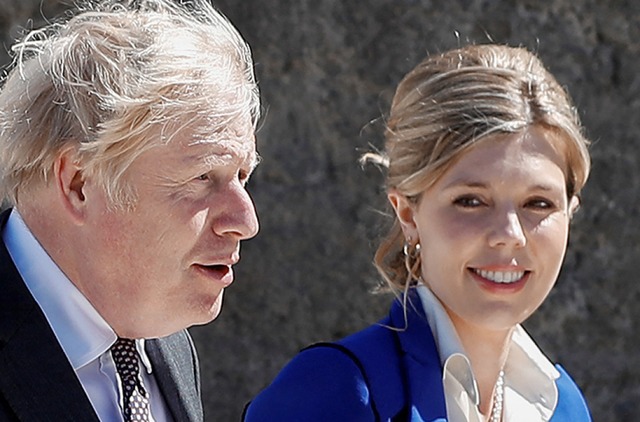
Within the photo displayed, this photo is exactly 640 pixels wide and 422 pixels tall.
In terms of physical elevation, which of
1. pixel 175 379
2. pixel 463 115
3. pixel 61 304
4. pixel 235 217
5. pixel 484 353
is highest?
pixel 463 115

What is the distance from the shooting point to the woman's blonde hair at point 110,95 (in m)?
1.84

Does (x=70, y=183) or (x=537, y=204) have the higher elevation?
(x=537, y=204)

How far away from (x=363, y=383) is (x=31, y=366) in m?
0.59

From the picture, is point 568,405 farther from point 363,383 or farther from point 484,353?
point 363,383

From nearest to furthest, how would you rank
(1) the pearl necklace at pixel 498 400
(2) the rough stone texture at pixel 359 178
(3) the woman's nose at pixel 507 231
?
(3) the woman's nose at pixel 507 231
(1) the pearl necklace at pixel 498 400
(2) the rough stone texture at pixel 359 178

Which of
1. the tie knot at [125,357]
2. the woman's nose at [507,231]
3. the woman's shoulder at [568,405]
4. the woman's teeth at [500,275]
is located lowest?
the tie knot at [125,357]

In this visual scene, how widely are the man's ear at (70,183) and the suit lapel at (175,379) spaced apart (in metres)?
0.34

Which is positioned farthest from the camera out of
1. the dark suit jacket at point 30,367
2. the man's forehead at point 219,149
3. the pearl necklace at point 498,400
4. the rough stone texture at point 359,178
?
the rough stone texture at point 359,178

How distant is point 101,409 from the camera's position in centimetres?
192

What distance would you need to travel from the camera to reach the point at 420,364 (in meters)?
2.22

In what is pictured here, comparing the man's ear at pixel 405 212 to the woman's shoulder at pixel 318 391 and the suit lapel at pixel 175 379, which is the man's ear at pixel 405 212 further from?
the suit lapel at pixel 175 379

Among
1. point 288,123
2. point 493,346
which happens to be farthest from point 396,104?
point 288,123

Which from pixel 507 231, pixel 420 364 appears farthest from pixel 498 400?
pixel 507 231

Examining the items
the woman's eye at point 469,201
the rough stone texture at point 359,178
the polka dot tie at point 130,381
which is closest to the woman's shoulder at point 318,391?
the polka dot tie at point 130,381
